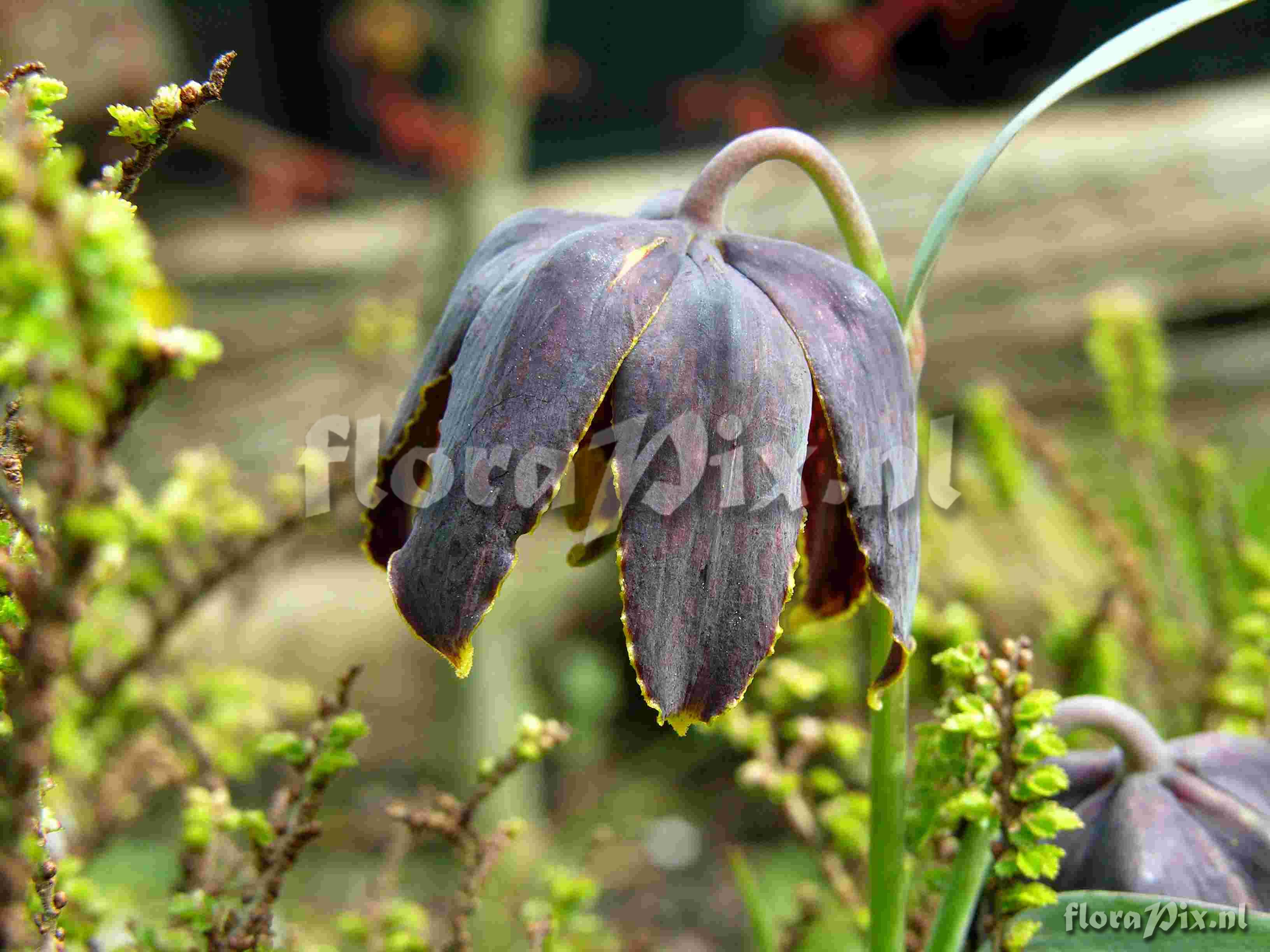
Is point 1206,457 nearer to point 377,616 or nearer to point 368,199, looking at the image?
point 377,616

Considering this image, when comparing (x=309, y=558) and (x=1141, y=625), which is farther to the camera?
(x=309, y=558)

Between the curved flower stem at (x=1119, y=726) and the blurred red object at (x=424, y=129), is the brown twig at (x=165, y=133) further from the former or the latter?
the blurred red object at (x=424, y=129)

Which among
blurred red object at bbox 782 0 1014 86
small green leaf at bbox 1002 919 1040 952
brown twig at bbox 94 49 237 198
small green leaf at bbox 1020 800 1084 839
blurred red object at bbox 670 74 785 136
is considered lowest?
small green leaf at bbox 1002 919 1040 952

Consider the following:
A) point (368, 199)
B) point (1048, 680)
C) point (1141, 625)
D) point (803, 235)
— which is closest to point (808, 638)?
point (1141, 625)

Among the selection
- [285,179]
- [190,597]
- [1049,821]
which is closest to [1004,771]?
[1049,821]

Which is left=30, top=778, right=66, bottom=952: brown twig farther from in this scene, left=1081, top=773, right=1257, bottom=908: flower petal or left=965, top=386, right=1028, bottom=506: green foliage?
left=965, top=386, right=1028, bottom=506: green foliage

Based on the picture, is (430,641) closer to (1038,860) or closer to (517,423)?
(517,423)

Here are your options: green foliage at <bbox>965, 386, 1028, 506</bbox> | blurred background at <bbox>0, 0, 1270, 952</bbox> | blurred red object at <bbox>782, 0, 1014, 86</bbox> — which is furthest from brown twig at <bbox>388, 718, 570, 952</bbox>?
blurred red object at <bbox>782, 0, 1014, 86</bbox>
